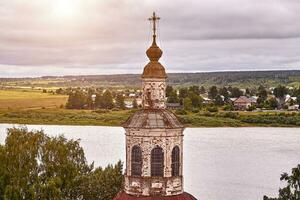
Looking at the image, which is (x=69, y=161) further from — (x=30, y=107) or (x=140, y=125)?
(x=30, y=107)

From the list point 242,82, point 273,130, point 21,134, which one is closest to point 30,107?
point 273,130

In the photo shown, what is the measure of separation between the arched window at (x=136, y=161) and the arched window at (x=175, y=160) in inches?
27.7

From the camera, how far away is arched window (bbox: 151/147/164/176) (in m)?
11.8

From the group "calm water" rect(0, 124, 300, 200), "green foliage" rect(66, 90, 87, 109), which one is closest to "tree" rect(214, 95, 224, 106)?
"green foliage" rect(66, 90, 87, 109)

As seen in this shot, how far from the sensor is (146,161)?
11.8m

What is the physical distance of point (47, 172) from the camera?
1858 centimetres

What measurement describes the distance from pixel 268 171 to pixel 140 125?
2370 centimetres

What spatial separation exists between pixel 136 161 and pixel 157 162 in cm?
44

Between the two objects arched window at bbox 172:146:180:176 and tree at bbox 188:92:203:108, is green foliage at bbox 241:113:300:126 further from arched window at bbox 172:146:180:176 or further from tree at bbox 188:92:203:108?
arched window at bbox 172:146:180:176

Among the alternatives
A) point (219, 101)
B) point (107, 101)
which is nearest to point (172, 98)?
point (107, 101)

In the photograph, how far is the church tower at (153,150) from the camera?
11.8 m

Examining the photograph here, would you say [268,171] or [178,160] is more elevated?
[178,160]

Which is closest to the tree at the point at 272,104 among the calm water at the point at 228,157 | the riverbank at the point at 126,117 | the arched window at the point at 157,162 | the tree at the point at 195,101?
the tree at the point at 195,101

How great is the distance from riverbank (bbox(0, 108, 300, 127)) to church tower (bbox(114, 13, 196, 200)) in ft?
155
